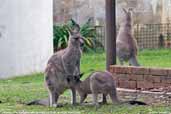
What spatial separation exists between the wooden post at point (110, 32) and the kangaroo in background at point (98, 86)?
7.80 ft

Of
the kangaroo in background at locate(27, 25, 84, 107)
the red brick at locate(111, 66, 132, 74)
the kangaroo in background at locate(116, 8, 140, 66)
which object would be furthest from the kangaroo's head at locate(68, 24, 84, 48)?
the kangaroo in background at locate(116, 8, 140, 66)

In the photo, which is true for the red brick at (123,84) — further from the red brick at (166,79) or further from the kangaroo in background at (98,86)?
the kangaroo in background at (98,86)

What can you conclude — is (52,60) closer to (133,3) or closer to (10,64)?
(10,64)

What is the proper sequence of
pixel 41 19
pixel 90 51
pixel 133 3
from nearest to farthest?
1. pixel 41 19
2. pixel 90 51
3. pixel 133 3

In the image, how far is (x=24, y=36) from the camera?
56.1 feet

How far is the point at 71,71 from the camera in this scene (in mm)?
9391

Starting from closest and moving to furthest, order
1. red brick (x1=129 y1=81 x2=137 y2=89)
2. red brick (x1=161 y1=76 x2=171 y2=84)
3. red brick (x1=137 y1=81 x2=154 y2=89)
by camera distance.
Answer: red brick (x1=161 y1=76 x2=171 y2=84) → red brick (x1=137 y1=81 x2=154 y2=89) → red brick (x1=129 y1=81 x2=137 y2=89)

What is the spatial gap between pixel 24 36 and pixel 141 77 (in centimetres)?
664

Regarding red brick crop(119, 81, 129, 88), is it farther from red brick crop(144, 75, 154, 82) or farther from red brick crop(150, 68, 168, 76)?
red brick crop(150, 68, 168, 76)

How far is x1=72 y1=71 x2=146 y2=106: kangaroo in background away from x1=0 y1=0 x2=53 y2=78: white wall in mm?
7282

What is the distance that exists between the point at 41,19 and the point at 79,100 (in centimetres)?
783

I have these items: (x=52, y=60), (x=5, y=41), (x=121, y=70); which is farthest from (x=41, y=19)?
(x=52, y=60)

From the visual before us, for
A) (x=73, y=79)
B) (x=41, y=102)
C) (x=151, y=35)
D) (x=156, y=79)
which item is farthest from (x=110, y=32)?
(x=151, y=35)

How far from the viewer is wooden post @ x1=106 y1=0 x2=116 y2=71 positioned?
12.0m
